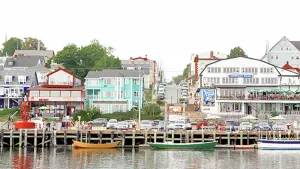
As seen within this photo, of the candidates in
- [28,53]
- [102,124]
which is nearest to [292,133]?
[102,124]

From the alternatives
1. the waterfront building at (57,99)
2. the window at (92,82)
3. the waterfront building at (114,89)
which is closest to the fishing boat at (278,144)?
the waterfront building at (114,89)

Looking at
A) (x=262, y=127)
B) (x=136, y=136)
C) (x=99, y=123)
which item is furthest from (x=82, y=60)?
(x=262, y=127)

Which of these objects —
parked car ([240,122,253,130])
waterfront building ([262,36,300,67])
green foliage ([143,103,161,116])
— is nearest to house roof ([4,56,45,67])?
green foliage ([143,103,161,116])

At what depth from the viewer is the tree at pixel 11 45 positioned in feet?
578

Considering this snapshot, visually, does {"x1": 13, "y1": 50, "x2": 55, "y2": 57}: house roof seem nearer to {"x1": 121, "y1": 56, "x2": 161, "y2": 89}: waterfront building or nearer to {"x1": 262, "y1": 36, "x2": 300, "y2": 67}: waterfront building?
{"x1": 121, "y1": 56, "x2": 161, "y2": 89}: waterfront building

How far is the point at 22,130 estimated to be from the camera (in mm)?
78438

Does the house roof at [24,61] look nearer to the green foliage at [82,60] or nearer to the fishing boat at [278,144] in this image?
the green foliage at [82,60]

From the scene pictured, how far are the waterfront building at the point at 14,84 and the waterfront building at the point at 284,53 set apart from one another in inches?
2090

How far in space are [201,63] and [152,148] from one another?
5159 cm

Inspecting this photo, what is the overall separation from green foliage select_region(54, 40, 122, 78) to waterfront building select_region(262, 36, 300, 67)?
3314cm

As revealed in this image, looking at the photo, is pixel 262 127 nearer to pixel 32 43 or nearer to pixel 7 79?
pixel 7 79

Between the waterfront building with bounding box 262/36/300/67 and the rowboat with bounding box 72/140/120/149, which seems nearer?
the rowboat with bounding box 72/140/120/149

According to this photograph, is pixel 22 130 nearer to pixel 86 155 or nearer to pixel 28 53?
pixel 86 155

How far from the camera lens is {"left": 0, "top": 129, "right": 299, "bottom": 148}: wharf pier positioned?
77688 mm
